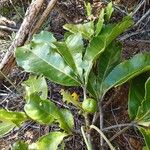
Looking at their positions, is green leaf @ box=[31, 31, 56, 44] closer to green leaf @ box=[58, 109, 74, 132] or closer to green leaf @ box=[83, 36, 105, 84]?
green leaf @ box=[83, 36, 105, 84]

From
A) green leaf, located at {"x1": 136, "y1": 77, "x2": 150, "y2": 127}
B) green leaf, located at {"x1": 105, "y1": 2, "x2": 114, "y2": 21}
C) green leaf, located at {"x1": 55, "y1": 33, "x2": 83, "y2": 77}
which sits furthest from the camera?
green leaf, located at {"x1": 105, "y1": 2, "x2": 114, "y2": 21}

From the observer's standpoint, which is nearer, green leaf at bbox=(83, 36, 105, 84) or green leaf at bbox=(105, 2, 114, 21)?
green leaf at bbox=(83, 36, 105, 84)

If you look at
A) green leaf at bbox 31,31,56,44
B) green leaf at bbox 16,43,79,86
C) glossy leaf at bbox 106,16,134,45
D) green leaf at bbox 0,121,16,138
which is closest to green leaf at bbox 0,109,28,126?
green leaf at bbox 0,121,16,138

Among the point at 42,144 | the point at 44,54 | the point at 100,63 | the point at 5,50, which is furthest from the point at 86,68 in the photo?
the point at 5,50

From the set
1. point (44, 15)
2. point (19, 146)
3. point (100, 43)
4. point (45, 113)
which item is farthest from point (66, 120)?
point (44, 15)

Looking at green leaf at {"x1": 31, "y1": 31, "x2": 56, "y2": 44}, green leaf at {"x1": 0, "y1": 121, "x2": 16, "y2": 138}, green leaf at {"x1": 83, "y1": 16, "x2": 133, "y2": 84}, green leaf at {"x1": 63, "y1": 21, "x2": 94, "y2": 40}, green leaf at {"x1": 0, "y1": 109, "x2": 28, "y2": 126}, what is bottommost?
green leaf at {"x1": 0, "y1": 121, "x2": 16, "y2": 138}

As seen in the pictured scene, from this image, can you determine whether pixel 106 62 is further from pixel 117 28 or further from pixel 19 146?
pixel 19 146

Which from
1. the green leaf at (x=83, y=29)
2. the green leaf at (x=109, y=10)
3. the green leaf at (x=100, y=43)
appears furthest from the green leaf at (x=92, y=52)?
the green leaf at (x=109, y=10)

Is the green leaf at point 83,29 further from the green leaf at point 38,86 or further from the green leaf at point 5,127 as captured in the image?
the green leaf at point 5,127

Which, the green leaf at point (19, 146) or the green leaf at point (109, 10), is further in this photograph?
the green leaf at point (109, 10)
